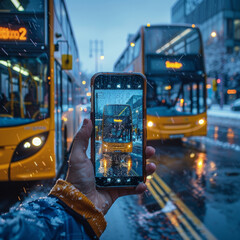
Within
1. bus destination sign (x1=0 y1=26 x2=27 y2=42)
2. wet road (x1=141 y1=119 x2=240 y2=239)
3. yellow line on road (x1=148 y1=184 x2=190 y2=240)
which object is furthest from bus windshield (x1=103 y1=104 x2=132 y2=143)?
bus destination sign (x1=0 y1=26 x2=27 y2=42)

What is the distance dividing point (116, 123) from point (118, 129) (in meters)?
0.04

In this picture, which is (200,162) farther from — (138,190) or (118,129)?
(118,129)

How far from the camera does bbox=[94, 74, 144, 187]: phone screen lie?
1696 millimetres

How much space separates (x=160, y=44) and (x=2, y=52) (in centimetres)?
580

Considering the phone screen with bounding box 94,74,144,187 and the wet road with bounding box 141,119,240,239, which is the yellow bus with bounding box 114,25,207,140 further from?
the phone screen with bounding box 94,74,144,187

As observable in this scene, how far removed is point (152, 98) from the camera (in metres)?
7.73

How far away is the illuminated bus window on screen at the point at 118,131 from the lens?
5.56ft

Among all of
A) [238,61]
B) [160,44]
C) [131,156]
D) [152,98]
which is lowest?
[131,156]

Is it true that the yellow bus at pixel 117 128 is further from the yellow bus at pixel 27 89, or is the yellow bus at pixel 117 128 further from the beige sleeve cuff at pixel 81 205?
the yellow bus at pixel 27 89

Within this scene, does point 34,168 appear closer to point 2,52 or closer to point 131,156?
point 2,52

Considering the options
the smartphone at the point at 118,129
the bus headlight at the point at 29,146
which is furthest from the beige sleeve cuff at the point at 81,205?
the bus headlight at the point at 29,146

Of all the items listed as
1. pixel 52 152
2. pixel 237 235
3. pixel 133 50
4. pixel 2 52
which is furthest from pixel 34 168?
pixel 133 50

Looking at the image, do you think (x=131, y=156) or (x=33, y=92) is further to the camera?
(x=33, y=92)

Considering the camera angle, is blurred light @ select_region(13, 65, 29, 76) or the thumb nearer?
the thumb
